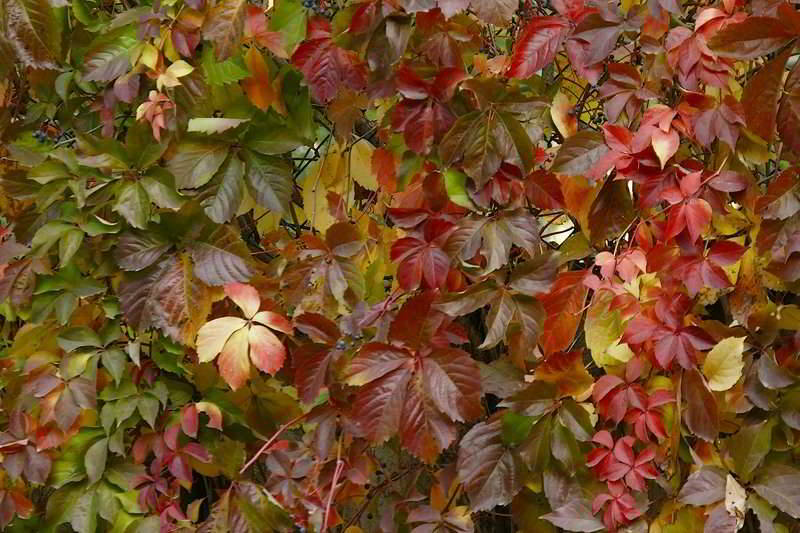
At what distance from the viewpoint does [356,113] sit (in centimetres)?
170

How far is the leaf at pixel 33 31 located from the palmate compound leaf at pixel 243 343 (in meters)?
0.49

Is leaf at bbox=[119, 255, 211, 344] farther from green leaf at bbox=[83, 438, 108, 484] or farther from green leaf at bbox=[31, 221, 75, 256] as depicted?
green leaf at bbox=[83, 438, 108, 484]

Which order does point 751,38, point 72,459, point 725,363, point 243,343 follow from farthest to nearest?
point 72,459
point 243,343
point 725,363
point 751,38

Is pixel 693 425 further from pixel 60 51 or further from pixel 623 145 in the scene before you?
pixel 60 51

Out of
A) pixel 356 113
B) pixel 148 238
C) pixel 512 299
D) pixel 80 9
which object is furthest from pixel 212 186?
pixel 512 299

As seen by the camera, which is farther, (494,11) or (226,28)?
(226,28)

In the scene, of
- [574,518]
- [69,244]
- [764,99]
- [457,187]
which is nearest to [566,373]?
[574,518]

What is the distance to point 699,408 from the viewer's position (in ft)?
4.88

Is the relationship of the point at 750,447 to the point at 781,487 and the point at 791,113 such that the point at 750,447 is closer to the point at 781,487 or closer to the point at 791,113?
the point at 781,487

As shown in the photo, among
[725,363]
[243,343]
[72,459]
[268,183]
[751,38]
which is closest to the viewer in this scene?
[751,38]

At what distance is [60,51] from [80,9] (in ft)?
0.45

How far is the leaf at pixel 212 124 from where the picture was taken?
1630 millimetres

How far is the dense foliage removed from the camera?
1480 millimetres

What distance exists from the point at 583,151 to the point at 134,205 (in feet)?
2.32
